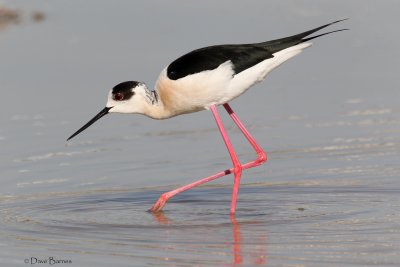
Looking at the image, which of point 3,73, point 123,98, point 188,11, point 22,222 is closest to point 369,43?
point 188,11

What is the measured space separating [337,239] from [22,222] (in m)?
2.27

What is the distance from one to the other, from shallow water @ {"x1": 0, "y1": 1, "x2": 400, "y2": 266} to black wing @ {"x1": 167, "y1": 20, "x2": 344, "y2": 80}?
1.03m

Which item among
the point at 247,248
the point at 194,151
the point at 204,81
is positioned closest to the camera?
the point at 247,248

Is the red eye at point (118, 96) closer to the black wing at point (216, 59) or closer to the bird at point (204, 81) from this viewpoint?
the bird at point (204, 81)

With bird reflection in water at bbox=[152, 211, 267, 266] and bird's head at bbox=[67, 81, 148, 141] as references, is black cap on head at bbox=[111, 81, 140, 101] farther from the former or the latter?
bird reflection in water at bbox=[152, 211, 267, 266]

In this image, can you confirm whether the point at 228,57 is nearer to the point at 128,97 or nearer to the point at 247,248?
the point at 128,97

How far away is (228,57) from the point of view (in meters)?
8.55

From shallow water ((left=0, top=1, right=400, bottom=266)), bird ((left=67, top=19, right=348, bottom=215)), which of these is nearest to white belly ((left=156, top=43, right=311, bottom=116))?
bird ((left=67, top=19, right=348, bottom=215))

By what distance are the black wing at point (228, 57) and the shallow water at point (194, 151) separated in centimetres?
103

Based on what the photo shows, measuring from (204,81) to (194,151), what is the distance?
5.85 ft

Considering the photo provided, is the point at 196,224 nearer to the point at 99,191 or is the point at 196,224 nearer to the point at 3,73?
the point at 99,191

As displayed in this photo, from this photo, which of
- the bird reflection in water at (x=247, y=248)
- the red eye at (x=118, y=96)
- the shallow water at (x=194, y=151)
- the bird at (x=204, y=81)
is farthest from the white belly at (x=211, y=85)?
the bird reflection in water at (x=247, y=248)

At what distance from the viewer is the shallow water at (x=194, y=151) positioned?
23.4 ft

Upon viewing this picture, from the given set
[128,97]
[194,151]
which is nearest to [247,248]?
[128,97]
